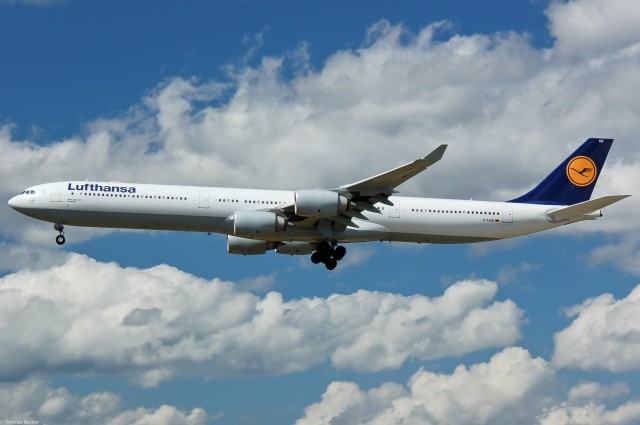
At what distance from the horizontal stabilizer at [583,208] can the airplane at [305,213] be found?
0.06 meters

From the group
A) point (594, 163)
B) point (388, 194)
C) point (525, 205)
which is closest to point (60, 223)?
point (388, 194)

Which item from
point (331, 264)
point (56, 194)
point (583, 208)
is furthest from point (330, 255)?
point (56, 194)

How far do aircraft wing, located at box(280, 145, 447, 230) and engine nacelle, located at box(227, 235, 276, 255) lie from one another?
20.0 ft

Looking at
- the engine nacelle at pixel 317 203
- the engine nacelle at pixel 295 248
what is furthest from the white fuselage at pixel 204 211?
the engine nacelle at pixel 295 248

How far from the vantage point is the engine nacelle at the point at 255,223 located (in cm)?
5781

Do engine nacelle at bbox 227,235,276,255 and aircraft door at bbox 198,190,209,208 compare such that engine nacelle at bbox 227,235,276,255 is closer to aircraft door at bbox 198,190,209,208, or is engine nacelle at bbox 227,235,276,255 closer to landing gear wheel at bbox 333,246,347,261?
landing gear wheel at bbox 333,246,347,261

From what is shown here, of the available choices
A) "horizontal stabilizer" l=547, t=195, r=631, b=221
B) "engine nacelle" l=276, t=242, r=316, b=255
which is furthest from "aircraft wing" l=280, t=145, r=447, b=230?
"horizontal stabilizer" l=547, t=195, r=631, b=221

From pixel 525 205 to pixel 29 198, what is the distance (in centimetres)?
3074

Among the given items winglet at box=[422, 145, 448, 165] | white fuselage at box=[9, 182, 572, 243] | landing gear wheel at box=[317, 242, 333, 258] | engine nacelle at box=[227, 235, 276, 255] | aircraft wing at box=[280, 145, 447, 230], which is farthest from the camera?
engine nacelle at box=[227, 235, 276, 255]

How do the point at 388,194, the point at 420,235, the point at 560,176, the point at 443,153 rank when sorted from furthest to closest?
the point at 560,176 < the point at 420,235 < the point at 388,194 < the point at 443,153

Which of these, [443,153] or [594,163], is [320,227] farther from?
[594,163]

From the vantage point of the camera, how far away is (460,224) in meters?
62.8

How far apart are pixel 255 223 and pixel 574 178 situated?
2387 cm

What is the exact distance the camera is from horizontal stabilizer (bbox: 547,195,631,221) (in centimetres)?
5909
